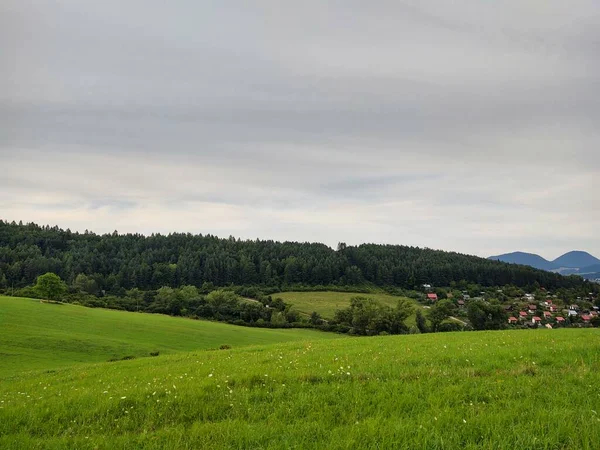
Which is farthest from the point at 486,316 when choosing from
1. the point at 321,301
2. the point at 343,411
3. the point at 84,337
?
the point at 343,411

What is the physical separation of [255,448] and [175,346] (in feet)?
193

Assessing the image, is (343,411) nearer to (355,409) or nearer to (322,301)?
(355,409)

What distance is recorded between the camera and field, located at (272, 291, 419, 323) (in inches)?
5438

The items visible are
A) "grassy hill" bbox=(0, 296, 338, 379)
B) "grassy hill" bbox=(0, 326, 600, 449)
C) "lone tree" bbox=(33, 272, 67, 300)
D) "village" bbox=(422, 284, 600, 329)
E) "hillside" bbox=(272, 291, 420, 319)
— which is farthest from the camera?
"hillside" bbox=(272, 291, 420, 319)

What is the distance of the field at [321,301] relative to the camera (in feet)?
453

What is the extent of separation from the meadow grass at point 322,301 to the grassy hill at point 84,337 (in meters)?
58.0

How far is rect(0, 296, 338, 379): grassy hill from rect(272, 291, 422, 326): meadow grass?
190 feet

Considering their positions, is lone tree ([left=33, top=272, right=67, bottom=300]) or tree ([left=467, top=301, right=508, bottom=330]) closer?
lone tree ([left=33, top=272, right=67, bottom=300])

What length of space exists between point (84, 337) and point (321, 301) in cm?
11263

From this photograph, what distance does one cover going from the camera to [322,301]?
159 m

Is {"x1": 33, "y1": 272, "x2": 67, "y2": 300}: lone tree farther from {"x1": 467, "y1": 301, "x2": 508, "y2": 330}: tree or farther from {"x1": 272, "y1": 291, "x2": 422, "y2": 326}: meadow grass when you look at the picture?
{"x1": 467, "y1": 301, "x2": 508, "y2": 330}: tree

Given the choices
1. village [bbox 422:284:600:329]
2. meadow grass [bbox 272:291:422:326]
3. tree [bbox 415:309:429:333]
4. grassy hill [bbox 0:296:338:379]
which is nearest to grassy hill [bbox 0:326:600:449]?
grassy hill [bbox 0:296:338:379]

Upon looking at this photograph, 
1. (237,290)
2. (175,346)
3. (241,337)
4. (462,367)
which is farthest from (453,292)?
(462,367)

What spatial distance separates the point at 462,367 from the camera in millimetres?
10789
